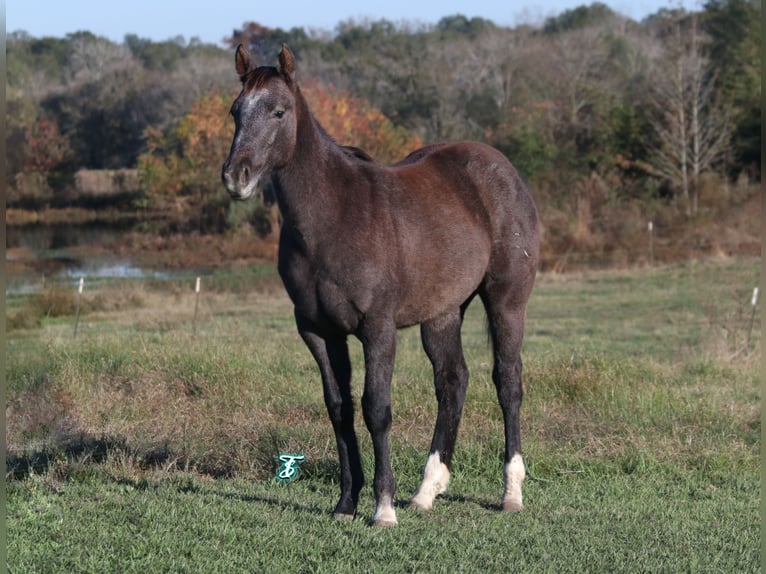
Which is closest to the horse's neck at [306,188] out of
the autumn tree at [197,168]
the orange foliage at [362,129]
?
the orange foliage at [362,129]

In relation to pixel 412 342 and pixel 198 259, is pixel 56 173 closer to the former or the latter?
pixel 198 259

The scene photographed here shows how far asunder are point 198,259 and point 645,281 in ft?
54.5

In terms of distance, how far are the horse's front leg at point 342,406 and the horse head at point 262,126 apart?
0.97m

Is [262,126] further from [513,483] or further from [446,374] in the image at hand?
[513,483]

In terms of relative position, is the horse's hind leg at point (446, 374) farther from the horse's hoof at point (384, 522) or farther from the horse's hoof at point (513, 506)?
the horse's hoof at point (384, 522)

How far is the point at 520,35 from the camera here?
79.2 meters

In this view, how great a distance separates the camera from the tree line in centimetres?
3762

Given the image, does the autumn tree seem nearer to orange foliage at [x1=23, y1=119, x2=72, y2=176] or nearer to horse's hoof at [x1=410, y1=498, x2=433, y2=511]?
orange foliage at [x1=23, y1=119, x2=72, y2=176]

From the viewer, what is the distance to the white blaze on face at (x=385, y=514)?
592cm

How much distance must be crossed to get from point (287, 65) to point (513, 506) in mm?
2947

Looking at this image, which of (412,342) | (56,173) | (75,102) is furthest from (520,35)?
(412,342)

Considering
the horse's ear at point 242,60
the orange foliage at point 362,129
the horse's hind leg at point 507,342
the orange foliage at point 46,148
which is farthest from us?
the orange foliage at point 46,148

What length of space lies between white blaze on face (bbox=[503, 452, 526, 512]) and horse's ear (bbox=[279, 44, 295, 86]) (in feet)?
9.06

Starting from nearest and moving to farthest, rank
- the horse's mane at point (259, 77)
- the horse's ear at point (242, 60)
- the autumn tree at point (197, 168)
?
the horse's mane at point (259, 77)
the horse's ear at point (242, 60)
the autumn tree at point (197, 168)
